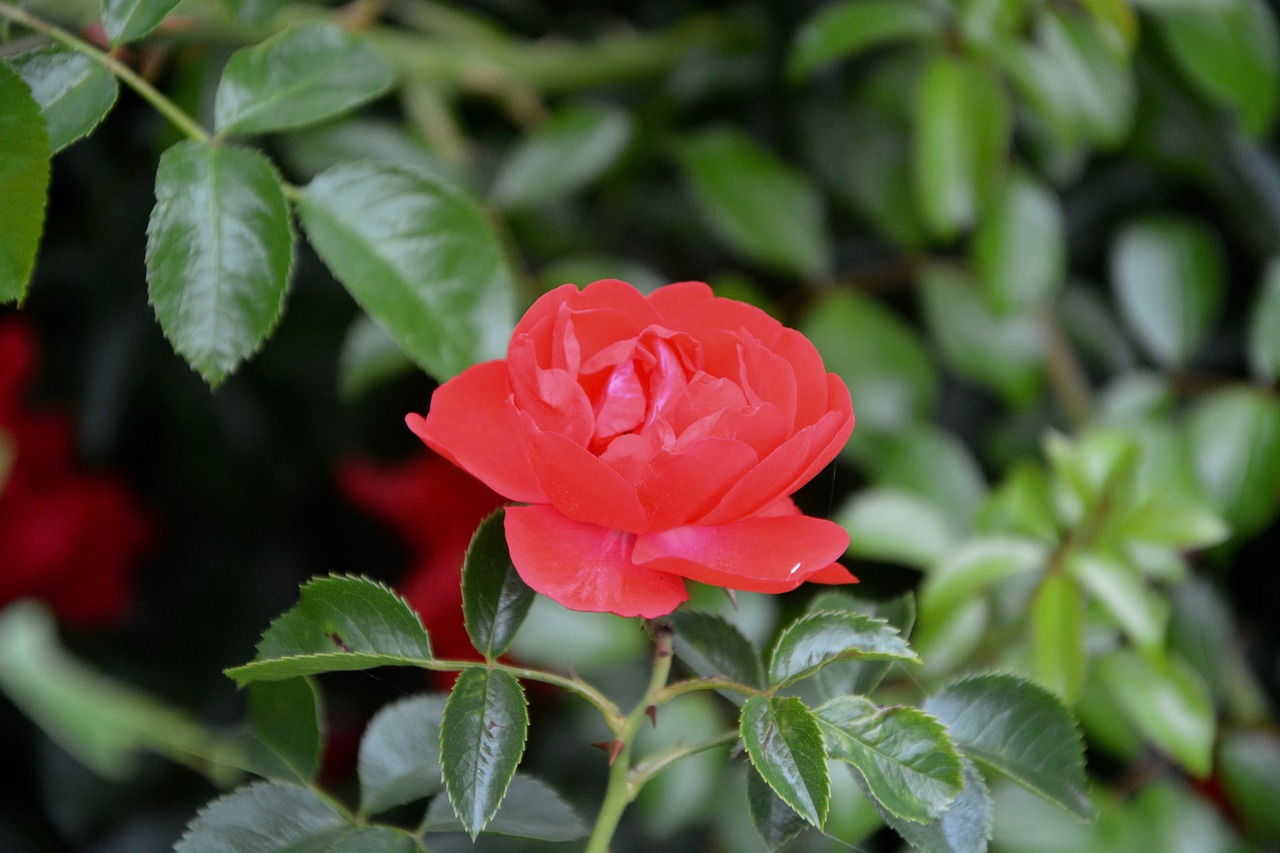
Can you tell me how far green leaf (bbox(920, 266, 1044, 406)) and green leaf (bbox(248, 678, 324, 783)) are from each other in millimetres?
534

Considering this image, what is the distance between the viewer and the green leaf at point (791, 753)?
0.92 feet

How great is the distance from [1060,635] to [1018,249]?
327 mm

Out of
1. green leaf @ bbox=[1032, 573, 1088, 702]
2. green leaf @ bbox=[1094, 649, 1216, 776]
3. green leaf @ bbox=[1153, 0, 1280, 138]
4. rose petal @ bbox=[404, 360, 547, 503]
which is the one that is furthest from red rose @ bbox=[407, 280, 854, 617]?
green leaf @ bbox=[1153, 0, 1280, 138]

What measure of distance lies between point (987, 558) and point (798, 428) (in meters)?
0.28

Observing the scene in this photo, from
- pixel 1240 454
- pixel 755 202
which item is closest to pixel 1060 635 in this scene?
pixel 1240 454

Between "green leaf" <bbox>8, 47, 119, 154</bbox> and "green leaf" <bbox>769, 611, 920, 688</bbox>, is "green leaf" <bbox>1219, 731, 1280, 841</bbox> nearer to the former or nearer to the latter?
"green leaf" <bbox>769, 611, 920, 688</bbox>

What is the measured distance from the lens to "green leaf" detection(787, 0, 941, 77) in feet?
2.17

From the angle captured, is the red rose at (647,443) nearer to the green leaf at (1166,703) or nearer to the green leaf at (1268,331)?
the green leaf at (1166,703)

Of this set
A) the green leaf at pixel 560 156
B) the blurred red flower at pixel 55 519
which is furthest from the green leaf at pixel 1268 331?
the blurred red flower at pixel 55 519

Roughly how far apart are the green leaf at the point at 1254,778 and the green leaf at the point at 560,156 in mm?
555

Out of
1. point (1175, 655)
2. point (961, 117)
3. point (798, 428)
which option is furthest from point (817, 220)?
point (798, 428)

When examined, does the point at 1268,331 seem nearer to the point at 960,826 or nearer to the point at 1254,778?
the point at 1254,778

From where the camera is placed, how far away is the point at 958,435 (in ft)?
2.88

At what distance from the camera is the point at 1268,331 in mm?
713
